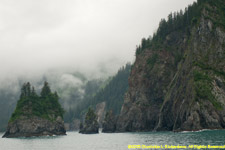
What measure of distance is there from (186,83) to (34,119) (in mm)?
93536

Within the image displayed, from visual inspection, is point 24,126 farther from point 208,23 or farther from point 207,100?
point 208,23

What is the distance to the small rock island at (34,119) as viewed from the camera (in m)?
178

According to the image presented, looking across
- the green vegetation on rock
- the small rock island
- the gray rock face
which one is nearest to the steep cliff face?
the small rock island

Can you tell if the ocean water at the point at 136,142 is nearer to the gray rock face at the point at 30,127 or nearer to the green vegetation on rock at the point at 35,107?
the gray rock face at the point at 30,127

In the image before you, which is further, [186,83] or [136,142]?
[186,83]

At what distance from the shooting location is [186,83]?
143m

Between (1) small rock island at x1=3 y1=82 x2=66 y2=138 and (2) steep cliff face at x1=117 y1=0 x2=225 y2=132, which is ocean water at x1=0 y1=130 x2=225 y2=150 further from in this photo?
(1) small rock island at x1=3 y1=82 x2=66 y2=138

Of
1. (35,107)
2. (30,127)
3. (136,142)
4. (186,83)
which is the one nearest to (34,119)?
(30,127)

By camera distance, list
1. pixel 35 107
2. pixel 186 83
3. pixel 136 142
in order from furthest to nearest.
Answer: pixel 35 107 < pixel 186 83 < pixel 136 142

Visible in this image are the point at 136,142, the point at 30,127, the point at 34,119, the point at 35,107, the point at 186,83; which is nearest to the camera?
the point at 136,142

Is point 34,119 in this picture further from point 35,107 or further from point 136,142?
point 136,142

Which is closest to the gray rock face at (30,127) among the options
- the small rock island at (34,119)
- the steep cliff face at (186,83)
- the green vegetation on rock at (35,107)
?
the small rock island at (34,119)

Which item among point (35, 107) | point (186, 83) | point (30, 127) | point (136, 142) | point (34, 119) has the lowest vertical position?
point (136, 142)

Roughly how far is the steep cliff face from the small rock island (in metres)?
42.9
